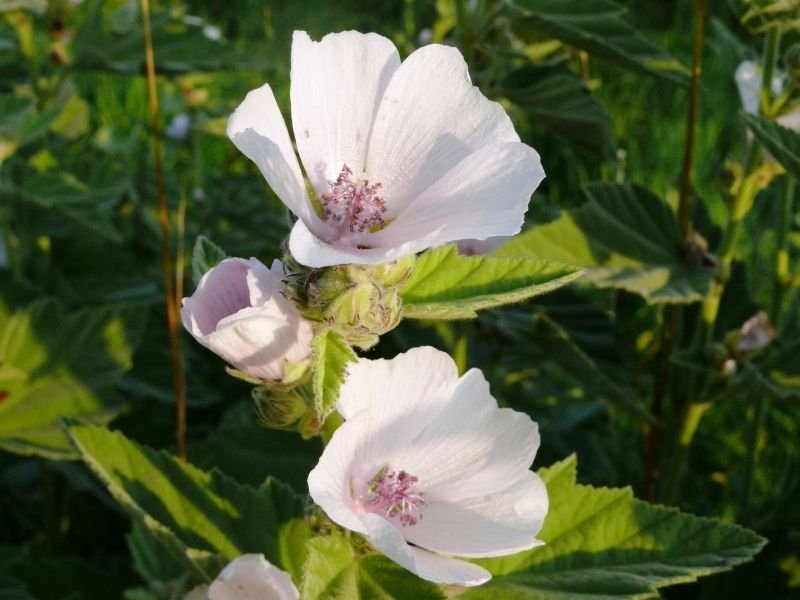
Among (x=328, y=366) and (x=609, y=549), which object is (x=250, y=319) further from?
(x=609, y=549)

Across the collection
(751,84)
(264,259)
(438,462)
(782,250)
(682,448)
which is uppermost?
(751,84)

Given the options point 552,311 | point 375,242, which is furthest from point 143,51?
point 375,242

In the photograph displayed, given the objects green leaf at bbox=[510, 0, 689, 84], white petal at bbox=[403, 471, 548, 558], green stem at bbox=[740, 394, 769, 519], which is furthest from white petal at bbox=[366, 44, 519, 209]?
green stem at bbox=[740, 394, 769, 519]

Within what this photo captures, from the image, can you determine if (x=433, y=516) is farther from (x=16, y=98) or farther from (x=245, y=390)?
(x=245, y=390)

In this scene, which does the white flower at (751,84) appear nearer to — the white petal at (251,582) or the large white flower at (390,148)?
the large white flower at (390,148)

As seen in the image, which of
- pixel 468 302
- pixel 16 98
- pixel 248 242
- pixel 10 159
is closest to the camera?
pixel 468 302

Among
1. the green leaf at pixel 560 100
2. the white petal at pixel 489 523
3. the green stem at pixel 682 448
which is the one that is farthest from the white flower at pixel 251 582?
the green leaf at pixel 560 100

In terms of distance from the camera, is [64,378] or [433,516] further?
[64,378]

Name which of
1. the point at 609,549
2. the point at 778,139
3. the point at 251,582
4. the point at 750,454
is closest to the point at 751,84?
the point at 778,139
